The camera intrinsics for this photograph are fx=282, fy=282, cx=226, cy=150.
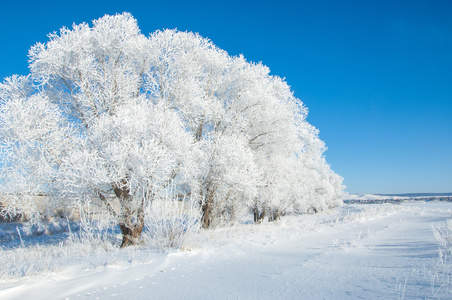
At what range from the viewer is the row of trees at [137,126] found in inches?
322

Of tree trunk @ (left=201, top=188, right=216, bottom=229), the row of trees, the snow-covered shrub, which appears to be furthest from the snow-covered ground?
tree trunk @ (left=201, top=188, right=216, bottom=229)

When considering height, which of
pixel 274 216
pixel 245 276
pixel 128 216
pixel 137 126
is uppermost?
pixel 137 126

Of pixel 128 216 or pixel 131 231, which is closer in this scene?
pixel 128 216

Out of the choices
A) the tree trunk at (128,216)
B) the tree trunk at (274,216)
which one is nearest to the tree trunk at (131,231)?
the tree trunk at (128,216)

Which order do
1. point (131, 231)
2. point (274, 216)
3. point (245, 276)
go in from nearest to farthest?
point (245, 276), point (131, 231), point (274, 216)

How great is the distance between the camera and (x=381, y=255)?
5559 mm

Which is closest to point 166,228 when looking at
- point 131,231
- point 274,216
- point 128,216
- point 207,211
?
point 128,216

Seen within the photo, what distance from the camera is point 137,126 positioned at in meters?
8.48

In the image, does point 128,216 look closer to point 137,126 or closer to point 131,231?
point 131,231

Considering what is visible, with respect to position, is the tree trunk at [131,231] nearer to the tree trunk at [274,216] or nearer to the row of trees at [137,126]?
the row of trees at [137,126]

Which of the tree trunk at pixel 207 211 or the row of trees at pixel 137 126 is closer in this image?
the row of trees at pixel 137 126

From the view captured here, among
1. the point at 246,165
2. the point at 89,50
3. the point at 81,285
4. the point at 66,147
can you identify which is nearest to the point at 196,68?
the point at 89,50

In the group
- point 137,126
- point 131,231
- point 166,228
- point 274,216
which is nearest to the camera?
point 166,228

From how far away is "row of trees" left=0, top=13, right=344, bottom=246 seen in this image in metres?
8.18
